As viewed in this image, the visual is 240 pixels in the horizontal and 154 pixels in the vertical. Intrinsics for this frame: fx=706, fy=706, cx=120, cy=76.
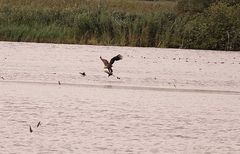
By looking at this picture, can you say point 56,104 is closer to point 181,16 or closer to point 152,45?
point 152,45

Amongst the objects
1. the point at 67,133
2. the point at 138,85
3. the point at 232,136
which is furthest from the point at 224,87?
the point at 67,133

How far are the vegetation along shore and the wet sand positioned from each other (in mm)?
5324

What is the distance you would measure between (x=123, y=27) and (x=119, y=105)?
14.2m

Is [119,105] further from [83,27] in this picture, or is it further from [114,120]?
[83,27]

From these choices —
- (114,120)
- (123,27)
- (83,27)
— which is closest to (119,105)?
(114,120)

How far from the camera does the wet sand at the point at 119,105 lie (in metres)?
6.90

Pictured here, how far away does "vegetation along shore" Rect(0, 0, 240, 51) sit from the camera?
23.3 meters

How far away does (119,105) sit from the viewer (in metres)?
9.77

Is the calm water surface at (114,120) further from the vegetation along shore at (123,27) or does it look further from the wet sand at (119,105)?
the vegetation along shore at (123,27)

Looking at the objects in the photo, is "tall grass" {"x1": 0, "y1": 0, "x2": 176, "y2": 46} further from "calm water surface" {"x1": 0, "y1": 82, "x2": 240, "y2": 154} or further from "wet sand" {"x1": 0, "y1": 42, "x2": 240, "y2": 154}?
"calm water surface" {"x1": 0, "y1": 82, "x2": 240, "y2": 154}

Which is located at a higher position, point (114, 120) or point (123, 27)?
point (123, 27)

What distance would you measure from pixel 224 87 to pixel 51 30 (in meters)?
11.6

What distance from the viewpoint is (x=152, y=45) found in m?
23.3

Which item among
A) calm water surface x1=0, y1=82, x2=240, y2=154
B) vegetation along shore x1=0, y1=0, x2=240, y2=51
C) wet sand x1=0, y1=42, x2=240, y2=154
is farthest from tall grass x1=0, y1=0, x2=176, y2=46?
calm water surface x1=0, y1=82, x2=240, y2=154
